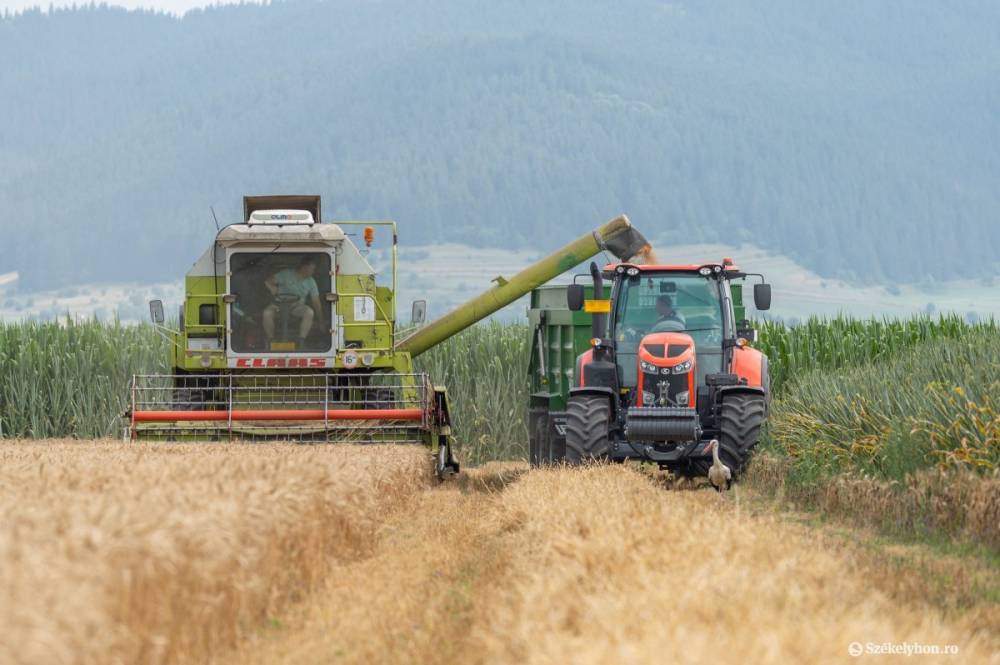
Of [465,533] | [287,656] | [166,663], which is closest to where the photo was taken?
[166,663]

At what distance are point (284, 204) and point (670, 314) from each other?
6.02 metres

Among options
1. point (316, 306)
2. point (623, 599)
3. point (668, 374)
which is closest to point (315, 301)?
point (316, 306)

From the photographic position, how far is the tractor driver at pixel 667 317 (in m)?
15.4

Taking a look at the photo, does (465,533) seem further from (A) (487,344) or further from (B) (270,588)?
(A) (487,344)

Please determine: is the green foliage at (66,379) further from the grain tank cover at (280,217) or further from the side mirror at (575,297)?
the side mirror at (575,297)

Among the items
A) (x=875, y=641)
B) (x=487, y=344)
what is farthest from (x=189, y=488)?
(x=487, y=344)

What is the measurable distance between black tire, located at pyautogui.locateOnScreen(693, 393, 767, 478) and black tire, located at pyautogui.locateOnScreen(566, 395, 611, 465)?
3.69ft

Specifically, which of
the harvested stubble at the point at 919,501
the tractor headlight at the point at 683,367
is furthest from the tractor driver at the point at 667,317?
the harvested stubble at the point at 919,501

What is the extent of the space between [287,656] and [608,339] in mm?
8597

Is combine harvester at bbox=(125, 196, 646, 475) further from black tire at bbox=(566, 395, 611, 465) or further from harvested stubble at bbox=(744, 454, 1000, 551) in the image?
harvested stubble at bbox=(744, 454, 1000, 551)

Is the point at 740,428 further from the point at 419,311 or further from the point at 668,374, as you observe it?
the point at 419,311

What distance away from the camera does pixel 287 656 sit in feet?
24.0

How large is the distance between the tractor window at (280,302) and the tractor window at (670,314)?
12.4 ft

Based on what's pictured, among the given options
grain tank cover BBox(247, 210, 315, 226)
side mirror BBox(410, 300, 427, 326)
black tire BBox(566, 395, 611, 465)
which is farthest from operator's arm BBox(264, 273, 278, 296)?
black tire BBox(566, 395, 611, 465)
